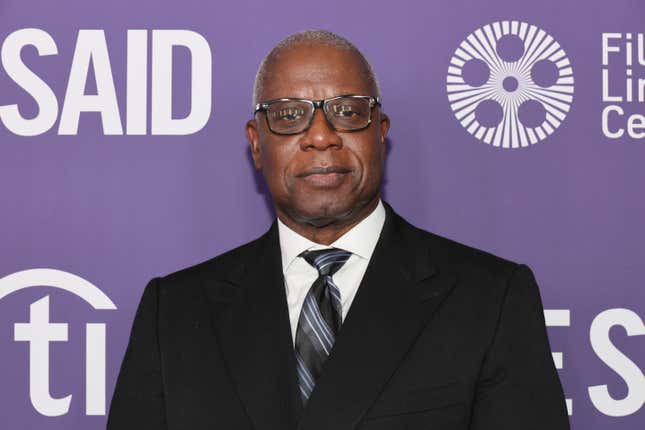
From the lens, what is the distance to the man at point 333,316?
51.1 inches

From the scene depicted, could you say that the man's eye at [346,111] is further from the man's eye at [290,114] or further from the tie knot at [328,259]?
the tie knot at [328,259]

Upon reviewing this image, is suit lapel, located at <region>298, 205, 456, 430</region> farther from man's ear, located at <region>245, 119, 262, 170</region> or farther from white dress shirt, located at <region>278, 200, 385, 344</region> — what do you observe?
man's ear, located at <region>245, 119, 262, 170</region>

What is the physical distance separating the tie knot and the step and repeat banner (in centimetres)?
41

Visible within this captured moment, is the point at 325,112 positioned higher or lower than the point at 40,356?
higher

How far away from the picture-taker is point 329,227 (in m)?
1.47

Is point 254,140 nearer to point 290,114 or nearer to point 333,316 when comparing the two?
point 290,114

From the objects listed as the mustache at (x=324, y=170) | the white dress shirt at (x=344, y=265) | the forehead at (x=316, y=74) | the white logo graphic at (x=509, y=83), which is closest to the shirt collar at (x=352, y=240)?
the white dress shirt at (x=344, y=265)

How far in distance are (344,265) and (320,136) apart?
0.81ft

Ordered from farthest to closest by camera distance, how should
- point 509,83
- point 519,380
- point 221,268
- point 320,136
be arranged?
point 509,83, point 221,268, point 320,136, point 519,380

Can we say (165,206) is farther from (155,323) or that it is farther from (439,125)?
(439,125)

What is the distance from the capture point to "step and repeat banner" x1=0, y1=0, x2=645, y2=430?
179 cm

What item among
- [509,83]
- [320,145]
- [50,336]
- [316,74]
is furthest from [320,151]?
[50,336]

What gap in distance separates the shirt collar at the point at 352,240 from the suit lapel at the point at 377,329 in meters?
0.02

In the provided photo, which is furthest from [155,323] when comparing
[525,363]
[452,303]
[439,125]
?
[439,125]
